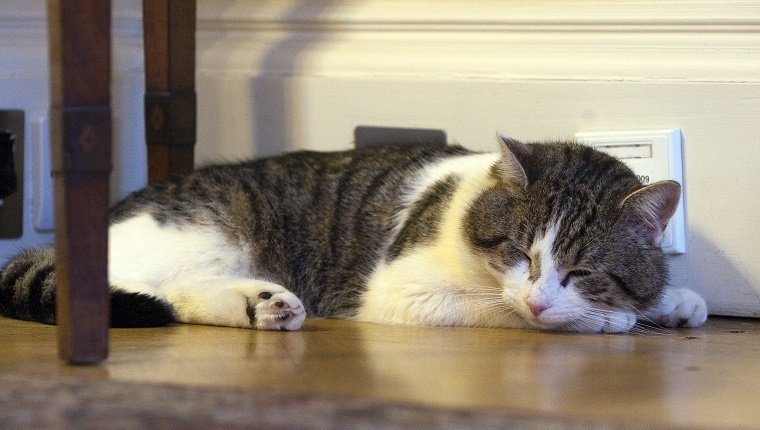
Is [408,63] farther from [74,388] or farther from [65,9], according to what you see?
[74,388]

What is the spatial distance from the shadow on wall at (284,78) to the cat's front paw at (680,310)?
851mm

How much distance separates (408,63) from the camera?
193 cm

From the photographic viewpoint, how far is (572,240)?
1.45m

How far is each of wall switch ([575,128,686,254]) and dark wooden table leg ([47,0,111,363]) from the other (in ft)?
3.58

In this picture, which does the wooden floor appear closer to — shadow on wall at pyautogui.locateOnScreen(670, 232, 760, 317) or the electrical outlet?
shadow on wall at pyautogui.locateOnScreen(670, 232, 760, 317)

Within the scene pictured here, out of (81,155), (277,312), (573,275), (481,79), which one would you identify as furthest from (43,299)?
(481,79)

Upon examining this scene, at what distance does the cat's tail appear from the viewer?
54.7 inches

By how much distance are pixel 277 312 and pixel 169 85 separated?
65 cm

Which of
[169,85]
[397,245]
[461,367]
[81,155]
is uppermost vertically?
[169,85]

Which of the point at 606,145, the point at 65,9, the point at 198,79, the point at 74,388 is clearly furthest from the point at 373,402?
the point at 198,79

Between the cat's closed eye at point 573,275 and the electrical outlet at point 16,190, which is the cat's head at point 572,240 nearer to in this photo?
the cat's closed eye at point 573,275

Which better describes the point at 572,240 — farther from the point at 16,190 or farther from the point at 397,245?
the point at 16,190

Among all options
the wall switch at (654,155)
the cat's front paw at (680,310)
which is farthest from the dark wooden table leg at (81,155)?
the wall switch at (654,155)

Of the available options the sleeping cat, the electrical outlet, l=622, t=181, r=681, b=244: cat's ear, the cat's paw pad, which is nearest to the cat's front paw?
the sleeping cat
